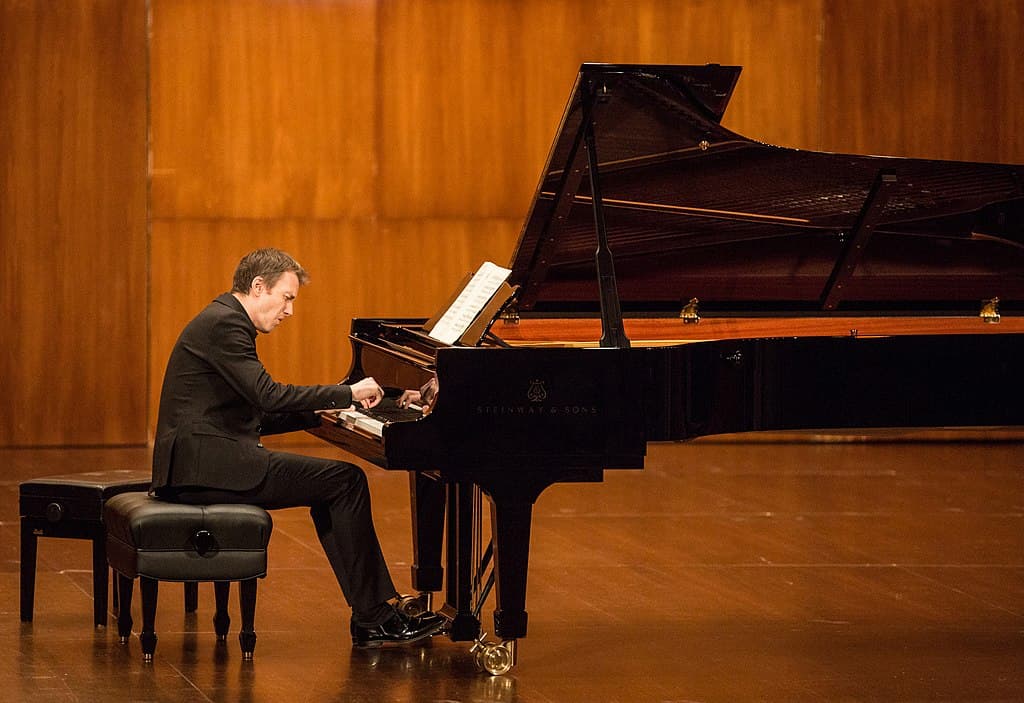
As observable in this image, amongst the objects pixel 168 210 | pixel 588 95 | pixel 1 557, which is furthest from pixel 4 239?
pixel 588 95

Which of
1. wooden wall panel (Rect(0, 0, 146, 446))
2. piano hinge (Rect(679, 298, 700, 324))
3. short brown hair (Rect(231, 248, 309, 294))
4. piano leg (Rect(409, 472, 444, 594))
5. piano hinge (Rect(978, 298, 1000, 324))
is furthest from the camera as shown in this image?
wooden wall panel (Rect(0, 0, 146, 446))

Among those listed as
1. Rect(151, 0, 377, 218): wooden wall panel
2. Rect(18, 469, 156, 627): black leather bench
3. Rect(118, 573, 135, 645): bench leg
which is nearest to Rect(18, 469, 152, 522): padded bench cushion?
Rect(18, 469, 156, 627): black leather bench

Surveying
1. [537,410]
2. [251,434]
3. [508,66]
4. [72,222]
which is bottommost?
[251,434]

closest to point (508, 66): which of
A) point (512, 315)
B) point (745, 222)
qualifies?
point (745, 222)

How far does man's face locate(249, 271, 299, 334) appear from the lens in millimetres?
4562

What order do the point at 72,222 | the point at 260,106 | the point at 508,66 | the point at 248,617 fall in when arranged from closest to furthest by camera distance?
the point at 248,617 < the point at 72,222 < the point at 260,106 < the point at 508,66

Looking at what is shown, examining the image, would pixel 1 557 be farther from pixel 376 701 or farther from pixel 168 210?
pixel 168 210

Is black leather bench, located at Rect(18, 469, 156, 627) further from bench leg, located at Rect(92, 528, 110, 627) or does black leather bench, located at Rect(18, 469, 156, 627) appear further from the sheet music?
the sheet music

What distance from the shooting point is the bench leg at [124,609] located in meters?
4.62

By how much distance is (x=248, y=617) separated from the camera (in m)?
4.48

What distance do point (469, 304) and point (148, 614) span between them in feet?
3.72

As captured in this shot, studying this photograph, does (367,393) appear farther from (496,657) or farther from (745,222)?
(745,222)

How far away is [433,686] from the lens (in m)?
4.28

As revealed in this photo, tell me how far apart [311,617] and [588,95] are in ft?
5.54
